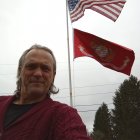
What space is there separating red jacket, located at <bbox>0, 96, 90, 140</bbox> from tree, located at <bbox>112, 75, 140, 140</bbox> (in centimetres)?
5395

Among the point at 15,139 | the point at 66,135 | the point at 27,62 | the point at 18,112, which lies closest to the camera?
the point at 66,135

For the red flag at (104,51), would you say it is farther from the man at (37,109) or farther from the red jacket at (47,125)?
the red jacket at (47,125)

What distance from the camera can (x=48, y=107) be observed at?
265 cm

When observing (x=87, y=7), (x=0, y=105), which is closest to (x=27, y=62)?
(x=0, y=105)

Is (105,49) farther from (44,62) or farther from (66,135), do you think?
(66,135)

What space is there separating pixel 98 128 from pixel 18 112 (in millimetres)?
82383

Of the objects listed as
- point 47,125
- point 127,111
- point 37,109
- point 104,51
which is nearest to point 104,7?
point 104,51

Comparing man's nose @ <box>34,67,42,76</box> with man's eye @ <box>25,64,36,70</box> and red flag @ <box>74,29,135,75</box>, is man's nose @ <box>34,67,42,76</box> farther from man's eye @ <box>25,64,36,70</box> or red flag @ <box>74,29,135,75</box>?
red flag @ <box>74,29,135,75</box>

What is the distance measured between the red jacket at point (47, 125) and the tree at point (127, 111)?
53947mm

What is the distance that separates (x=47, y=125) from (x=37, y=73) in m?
0.58

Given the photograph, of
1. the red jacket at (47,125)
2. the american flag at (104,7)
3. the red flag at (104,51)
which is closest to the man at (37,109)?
the red jacket at (47,125)

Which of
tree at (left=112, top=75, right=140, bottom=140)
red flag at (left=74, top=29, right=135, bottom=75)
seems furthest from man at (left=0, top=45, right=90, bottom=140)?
tree at (left=112, top=75, right=140, bottom=140)

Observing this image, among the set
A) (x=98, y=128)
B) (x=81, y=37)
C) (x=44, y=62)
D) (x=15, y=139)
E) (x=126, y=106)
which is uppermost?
(x=81, y=37)

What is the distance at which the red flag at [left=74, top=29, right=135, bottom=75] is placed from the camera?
449 inches
